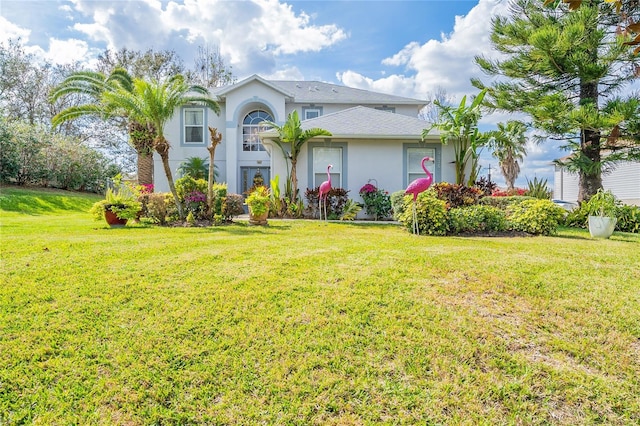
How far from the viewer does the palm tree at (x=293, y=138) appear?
40.5ft

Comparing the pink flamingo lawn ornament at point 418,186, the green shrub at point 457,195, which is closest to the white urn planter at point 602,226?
the green shrub at point 457,195

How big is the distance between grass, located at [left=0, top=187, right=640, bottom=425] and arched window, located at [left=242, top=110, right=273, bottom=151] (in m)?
13.7

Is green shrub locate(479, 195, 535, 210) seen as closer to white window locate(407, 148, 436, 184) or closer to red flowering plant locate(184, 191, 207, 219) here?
white window locate(407, 148, 436, 184)

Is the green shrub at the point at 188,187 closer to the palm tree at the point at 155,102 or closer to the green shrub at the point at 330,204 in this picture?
the palm tree at the point at 155,102

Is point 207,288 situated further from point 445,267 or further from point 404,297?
point 445,267

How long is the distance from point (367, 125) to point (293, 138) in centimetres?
324

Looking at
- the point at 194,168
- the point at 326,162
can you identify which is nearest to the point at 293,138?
the point at 326,162

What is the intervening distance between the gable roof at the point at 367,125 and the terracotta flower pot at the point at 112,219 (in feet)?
18.7

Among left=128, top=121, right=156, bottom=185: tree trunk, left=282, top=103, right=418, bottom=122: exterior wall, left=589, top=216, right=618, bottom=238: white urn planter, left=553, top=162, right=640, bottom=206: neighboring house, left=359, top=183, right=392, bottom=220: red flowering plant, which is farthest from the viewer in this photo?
left=553, top=162, right=640, bottom=206: neighboring house

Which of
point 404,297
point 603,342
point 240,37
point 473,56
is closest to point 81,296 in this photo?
point 404,297

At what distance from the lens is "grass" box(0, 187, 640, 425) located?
2393 mm

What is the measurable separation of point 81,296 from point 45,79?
28978mm

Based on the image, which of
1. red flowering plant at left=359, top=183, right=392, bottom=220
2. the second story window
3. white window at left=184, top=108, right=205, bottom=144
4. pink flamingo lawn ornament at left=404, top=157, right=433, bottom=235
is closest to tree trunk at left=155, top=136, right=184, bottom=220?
red flowering plant at left=359, top=183, right=392, bottom=220

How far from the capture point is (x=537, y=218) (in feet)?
26.8
